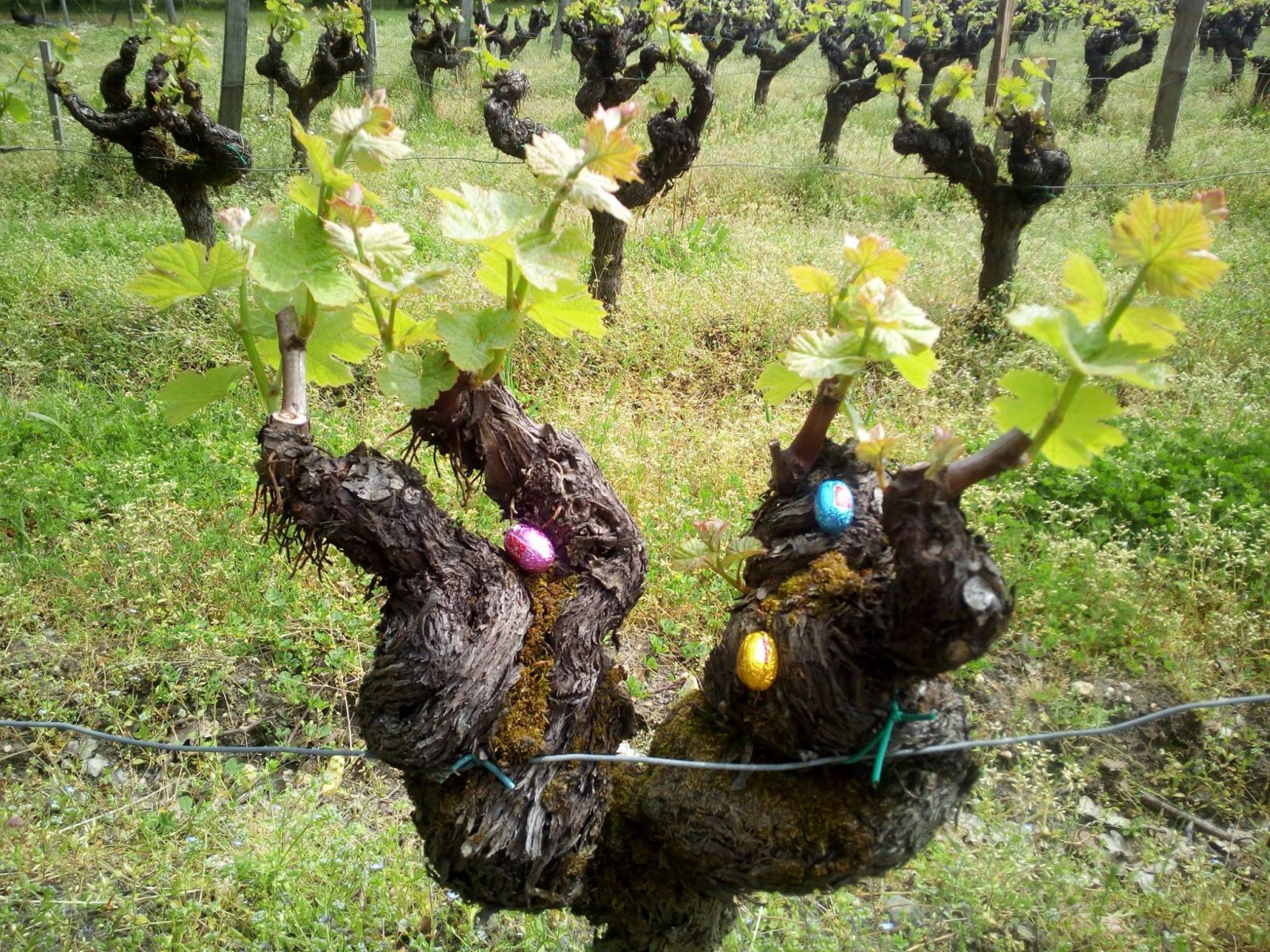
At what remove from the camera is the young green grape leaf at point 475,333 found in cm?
120

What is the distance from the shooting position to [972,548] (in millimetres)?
1000

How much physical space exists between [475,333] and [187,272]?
442mm

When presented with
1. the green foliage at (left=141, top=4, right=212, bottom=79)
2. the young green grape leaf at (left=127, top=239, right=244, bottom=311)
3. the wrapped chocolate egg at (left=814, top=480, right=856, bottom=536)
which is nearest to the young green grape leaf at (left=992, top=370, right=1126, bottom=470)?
the wrapped chocolate egg at (left=814, top=480, right=856, bottom=536)

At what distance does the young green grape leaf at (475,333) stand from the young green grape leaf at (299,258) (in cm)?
14

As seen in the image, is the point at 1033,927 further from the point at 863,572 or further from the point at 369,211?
the point at 369,211

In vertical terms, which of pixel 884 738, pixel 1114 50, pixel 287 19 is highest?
pixel 1114 50

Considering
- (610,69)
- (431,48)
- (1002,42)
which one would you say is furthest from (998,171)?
(431,48)

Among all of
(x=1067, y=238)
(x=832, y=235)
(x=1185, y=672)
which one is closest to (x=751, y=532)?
(x=1185, y=672)

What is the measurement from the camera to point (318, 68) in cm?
898

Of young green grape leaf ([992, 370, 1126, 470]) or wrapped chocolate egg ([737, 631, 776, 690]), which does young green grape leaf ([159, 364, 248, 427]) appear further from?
young green grape leaf ([992, 370, 1126, 470])

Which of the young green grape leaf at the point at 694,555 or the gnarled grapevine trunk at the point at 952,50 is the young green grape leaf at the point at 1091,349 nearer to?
the young green grape leaf at the point at 694,555

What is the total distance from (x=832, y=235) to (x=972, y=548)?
6952mm

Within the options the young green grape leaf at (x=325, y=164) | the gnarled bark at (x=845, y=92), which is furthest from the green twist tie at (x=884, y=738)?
the gnarled bark at (x=845, y=92)

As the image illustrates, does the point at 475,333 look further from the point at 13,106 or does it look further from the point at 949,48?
the point at 949,48
